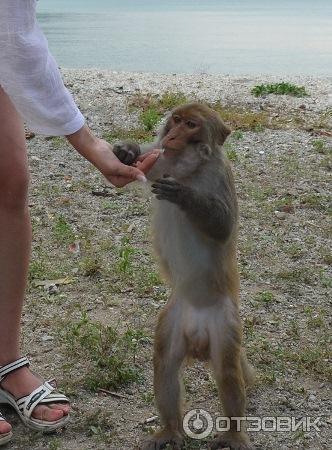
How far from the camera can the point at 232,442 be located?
3.36 m

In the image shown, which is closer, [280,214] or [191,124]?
[191,124]

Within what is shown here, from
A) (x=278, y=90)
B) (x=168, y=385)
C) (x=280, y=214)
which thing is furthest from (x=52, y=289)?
(x=278, y=90)

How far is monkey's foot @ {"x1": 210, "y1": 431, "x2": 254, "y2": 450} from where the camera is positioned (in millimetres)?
3352

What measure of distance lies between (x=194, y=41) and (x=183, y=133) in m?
16.6

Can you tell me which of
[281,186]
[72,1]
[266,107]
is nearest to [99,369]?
[281,186]

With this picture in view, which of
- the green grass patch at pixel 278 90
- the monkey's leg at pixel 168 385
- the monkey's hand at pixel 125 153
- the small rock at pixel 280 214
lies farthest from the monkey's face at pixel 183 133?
the green grass patch at pixel 278 90

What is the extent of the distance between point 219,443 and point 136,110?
659cm

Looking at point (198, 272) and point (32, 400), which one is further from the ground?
point (198, 272)

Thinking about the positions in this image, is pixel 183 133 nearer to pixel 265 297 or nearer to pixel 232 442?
pixel 232 442

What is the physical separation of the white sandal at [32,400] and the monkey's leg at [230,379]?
0.72 m

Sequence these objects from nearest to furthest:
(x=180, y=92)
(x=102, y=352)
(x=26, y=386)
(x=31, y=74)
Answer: (x=31, y=74), (x=26, y=386), (x=102, y=352), (x=180, y=92)

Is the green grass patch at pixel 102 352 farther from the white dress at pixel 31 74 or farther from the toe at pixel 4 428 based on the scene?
the white dress at pixel 31 74

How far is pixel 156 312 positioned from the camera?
4.59 meters

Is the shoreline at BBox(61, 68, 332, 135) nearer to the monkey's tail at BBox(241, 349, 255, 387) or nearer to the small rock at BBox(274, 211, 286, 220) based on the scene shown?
the small rock at BBox(274, 211, 286, 220)
